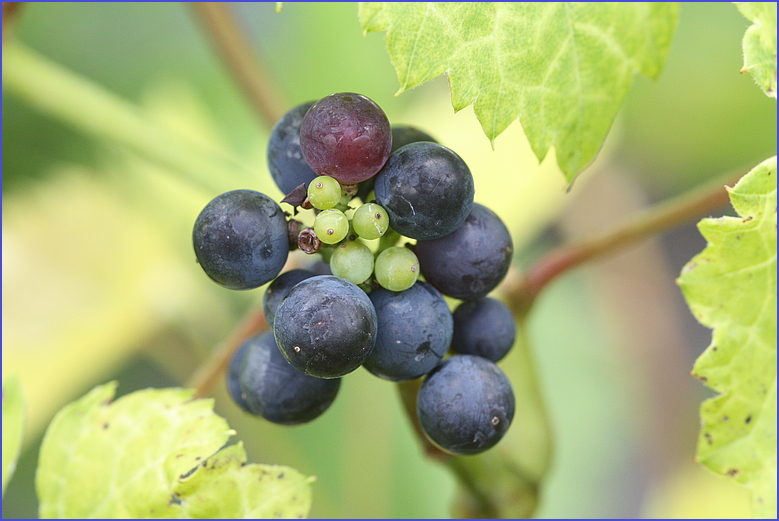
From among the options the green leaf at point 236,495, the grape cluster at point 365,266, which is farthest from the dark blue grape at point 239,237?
the green leaf at point 236,495

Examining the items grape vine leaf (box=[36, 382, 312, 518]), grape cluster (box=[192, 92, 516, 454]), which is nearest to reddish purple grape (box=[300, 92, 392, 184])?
grape cluster (box=[192, 92, 516, 454])

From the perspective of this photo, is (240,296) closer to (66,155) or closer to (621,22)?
(66,155)

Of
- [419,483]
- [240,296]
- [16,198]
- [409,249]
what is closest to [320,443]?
[419,483]

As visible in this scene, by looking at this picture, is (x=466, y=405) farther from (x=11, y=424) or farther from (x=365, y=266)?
(x=11, y=424)

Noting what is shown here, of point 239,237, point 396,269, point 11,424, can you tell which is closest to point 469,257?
point 396,269

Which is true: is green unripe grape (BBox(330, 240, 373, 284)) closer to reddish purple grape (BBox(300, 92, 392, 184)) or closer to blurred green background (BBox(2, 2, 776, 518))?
reddish purple grape (BBox(300, 92, 392, 184))
